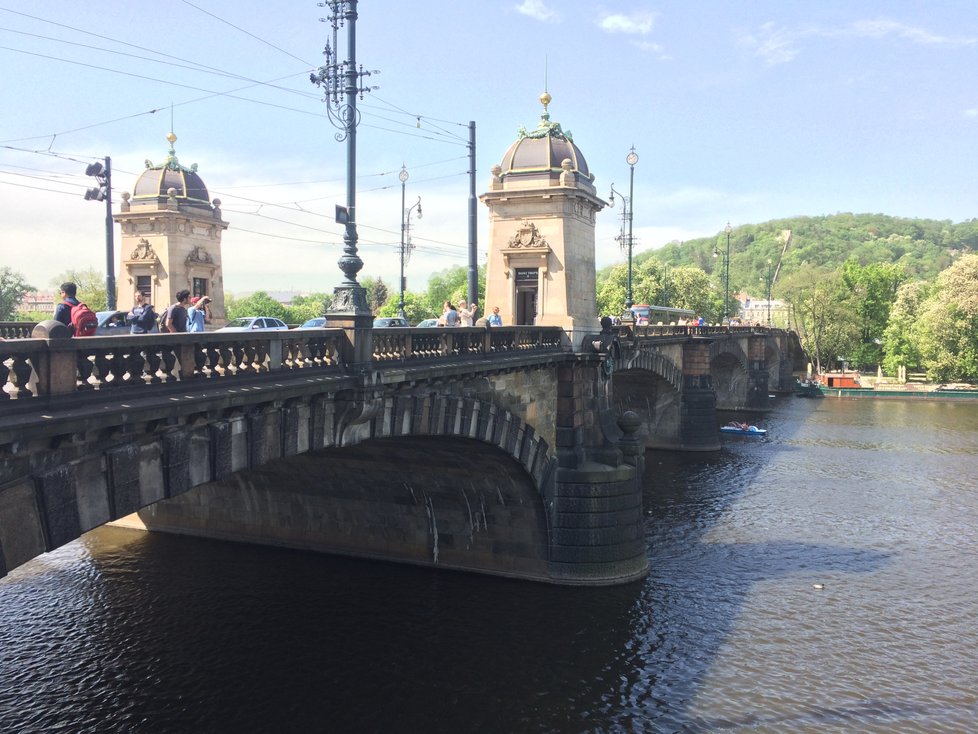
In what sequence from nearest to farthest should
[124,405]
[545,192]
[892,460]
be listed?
[124,405] < [545,192] < [892,460]

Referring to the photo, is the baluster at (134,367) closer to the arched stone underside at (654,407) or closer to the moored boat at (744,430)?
the arched stone underside at (654,407)

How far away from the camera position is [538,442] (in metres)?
21.3

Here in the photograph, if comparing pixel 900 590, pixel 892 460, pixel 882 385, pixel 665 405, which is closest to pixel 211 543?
pixel 900 590

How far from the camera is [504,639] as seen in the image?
58.9ft

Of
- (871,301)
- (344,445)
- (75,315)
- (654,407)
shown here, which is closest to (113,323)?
(344,445)

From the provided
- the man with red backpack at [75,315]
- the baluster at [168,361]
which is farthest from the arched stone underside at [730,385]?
the baluster at [168,361]

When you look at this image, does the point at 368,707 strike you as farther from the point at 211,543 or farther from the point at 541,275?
the point at 541,275

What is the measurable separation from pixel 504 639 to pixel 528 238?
12632 millimetres

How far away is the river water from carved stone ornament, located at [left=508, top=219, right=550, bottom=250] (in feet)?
34.1

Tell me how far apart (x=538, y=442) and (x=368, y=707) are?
27.7ft

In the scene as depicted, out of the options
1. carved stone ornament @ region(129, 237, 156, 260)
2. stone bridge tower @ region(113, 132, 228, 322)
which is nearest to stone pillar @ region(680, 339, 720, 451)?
stone bridge tower @ region(113, 132, 228, 322)

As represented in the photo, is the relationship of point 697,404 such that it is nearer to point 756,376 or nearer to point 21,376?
point 756,376

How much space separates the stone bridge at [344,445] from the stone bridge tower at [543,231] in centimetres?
244

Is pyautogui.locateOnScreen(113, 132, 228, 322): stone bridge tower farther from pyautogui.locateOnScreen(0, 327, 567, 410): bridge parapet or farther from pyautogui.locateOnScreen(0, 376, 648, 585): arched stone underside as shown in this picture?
pyautogui.locateOnScreen(0, 327, 567, 410): bridge parapet
